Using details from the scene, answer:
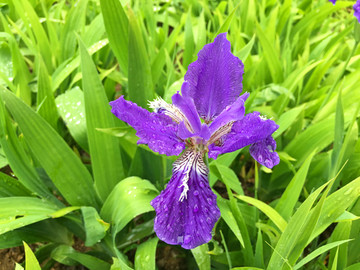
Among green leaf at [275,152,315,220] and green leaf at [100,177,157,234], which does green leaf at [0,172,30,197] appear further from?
green leaf at [275,152,315,220]

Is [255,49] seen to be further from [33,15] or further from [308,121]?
[33,15]

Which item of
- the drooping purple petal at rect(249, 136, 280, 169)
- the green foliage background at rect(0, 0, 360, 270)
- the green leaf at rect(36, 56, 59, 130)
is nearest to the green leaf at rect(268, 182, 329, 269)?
the green foliage background at rect(0, 0, 360, 270)

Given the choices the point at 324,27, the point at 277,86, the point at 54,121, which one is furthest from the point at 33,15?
the point at 324,27

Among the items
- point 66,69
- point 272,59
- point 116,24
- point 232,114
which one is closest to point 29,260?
point 232,114

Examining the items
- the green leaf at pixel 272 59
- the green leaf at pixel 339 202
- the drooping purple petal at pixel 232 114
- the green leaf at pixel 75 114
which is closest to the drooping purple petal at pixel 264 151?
the drooping purple petal at pixel 232 114

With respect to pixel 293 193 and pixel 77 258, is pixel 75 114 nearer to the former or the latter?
pixel 77 258

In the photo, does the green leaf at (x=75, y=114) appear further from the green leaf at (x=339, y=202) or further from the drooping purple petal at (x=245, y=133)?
the green leaf at (x=339, y=202)
